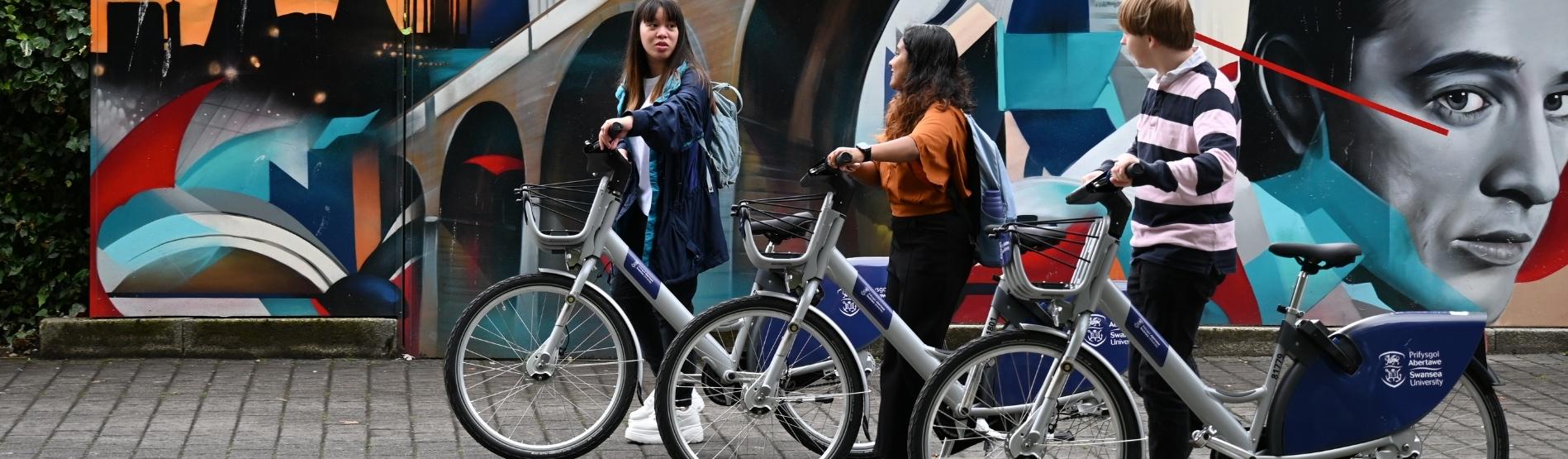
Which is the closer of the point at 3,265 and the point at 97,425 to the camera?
the point at 97,425

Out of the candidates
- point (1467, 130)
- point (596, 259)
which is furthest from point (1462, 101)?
point (596, 259)

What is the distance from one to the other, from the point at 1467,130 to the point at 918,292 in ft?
14.0

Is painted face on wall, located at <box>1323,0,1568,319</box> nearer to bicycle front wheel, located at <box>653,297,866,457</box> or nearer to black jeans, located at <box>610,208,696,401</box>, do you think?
black jeans, located at <box>610,208,696,401</box>

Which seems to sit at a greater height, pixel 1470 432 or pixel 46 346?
pixel 1470 432

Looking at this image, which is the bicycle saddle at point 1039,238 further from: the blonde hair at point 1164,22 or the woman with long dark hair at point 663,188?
the woman with long dark hair at point 663,188

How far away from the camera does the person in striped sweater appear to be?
4.44 meters

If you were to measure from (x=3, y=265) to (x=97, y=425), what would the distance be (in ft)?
6.85

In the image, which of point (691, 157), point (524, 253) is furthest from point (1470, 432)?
point (524, 253)

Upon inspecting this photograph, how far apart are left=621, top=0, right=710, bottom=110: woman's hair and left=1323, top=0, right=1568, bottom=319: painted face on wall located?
369 cm

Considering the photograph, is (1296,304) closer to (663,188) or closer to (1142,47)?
(1142,47)

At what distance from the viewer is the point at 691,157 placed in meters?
5.68

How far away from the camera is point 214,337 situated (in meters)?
7.48

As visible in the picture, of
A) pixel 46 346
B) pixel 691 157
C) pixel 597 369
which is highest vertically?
pixel 691 157

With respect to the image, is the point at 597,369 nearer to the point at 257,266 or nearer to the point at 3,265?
the point at 257,266
